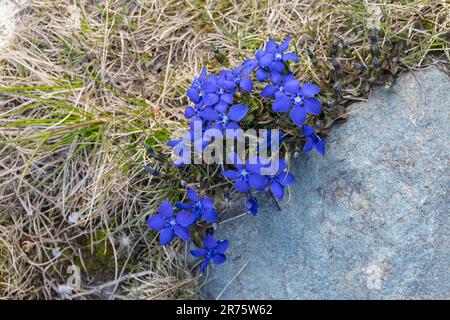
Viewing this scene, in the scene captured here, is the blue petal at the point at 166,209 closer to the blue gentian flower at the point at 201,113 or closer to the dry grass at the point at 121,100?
the dry grass at the point at 121,100

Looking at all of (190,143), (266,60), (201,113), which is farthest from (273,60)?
(190,143)

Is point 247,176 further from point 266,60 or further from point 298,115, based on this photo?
point 266,60

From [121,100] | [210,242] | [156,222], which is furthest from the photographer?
[121,100]

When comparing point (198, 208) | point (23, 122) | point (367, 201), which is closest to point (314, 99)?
point (367, 201)

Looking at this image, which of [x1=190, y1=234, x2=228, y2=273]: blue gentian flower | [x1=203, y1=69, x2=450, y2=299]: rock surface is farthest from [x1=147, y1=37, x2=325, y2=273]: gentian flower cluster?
[x1=203, y1=69, x2=450, y2=299]: rock surface

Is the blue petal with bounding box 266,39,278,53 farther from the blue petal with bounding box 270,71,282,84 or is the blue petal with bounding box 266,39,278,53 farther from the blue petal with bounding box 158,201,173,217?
the blue petal with bounding box 158,201,173,217
